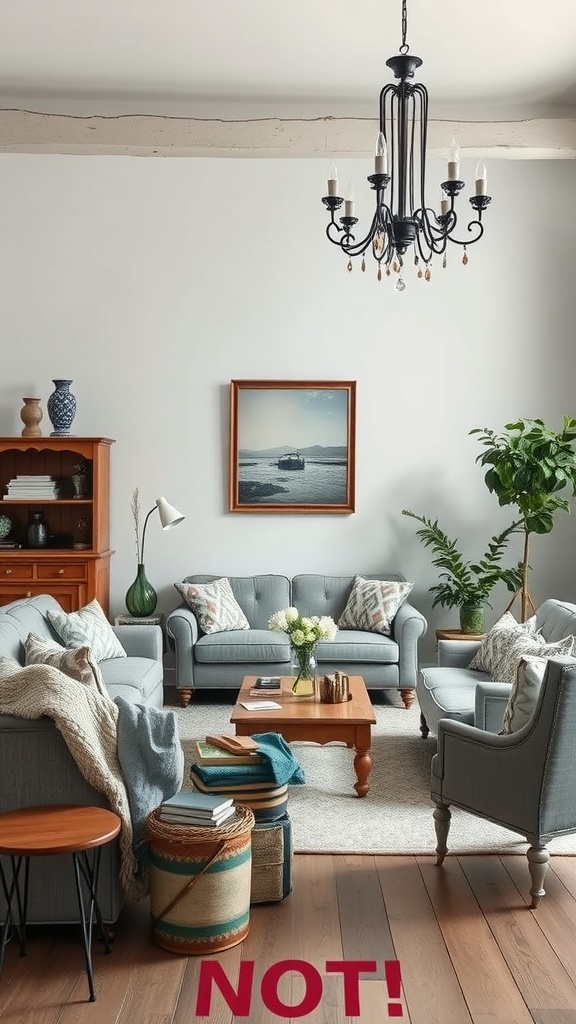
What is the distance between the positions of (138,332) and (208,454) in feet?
3.28

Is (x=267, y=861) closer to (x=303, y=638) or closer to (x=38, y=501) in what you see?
(x=303, y=638)

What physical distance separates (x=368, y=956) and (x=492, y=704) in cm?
155

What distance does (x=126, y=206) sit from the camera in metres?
7.23

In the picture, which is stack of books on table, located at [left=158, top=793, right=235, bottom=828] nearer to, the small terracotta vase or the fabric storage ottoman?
the fabric storage ottoman

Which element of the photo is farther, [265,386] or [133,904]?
[265,386]

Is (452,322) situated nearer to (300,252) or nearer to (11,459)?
(300,252)

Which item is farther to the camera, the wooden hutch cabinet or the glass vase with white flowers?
the wooden hutch cabinet

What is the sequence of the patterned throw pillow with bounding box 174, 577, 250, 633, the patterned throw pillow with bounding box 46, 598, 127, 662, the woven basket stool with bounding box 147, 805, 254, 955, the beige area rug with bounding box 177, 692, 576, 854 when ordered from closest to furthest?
the woven basket stool with bounding box 147, 805, 254, 955, the beige area rug with bounding box 177, 692, 576, 854, the patterned throw pillow with bounding box 46, 598, 127, 662, the patterned throw pillow with bounding box 174, 577, 250, 633

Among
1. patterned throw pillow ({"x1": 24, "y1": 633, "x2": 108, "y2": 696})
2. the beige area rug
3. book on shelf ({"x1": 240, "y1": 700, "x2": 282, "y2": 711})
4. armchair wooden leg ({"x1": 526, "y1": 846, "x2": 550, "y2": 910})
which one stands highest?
patterned throw pillow ({"x1": 24, "y1": 633, "x2": 108, "y2": 696})

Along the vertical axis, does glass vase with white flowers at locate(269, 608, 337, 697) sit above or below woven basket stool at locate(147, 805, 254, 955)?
above

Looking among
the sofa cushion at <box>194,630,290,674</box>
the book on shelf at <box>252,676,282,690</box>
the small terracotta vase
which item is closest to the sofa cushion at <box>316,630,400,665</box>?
the sofa cushion at <box>194,630,290,674</box>

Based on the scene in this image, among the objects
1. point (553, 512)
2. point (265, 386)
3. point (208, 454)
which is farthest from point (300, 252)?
point (553, 512)

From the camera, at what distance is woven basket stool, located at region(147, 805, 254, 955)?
122 inches

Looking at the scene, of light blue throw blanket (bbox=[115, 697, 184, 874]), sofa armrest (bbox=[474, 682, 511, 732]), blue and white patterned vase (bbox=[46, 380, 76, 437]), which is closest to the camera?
light blue throw blanket (bbox=[115, 697, 184, 874])
